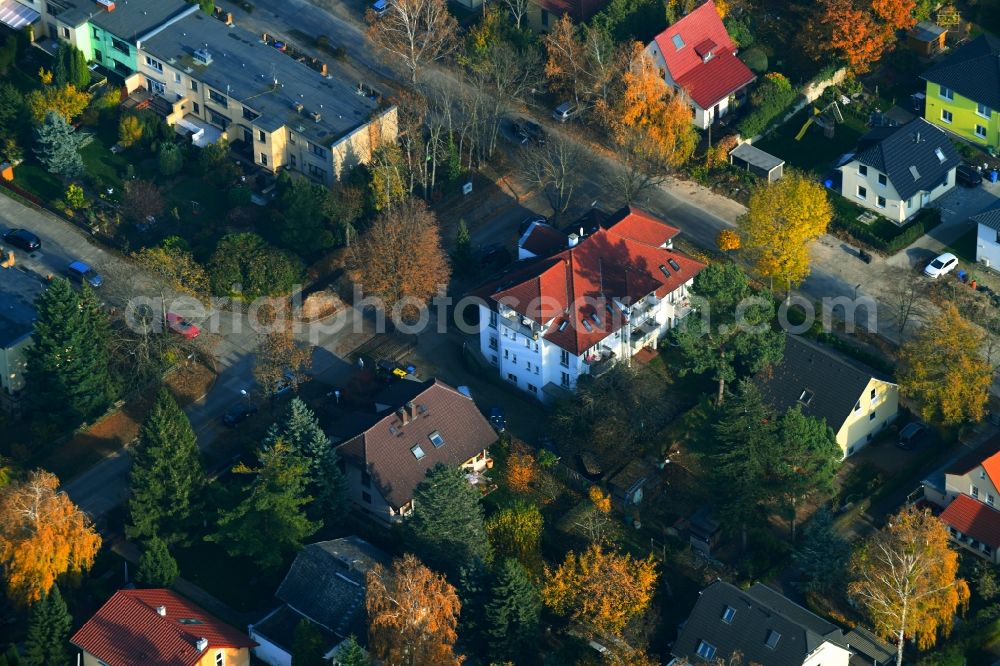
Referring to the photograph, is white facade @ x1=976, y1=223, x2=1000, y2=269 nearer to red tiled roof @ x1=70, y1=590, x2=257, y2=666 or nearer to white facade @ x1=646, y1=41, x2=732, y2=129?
white facade @ x1=646, y1=41, x2=732, y2=129

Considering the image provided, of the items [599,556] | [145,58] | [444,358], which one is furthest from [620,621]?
[145,58]

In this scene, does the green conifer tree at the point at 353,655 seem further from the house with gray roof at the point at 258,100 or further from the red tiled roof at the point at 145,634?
the house with gray roof at the point at 258,100

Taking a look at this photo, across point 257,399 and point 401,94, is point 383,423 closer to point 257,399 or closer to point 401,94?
point 257,399

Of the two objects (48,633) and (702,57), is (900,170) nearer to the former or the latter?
(702,57)

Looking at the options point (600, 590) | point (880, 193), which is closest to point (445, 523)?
point (600, 590)

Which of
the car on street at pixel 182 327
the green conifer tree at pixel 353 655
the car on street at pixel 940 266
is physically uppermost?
the car on street at pixel 940 266

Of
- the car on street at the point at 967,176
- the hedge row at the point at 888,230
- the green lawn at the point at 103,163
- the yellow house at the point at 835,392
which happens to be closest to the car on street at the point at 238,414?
the green lawn at the point at 103,163
